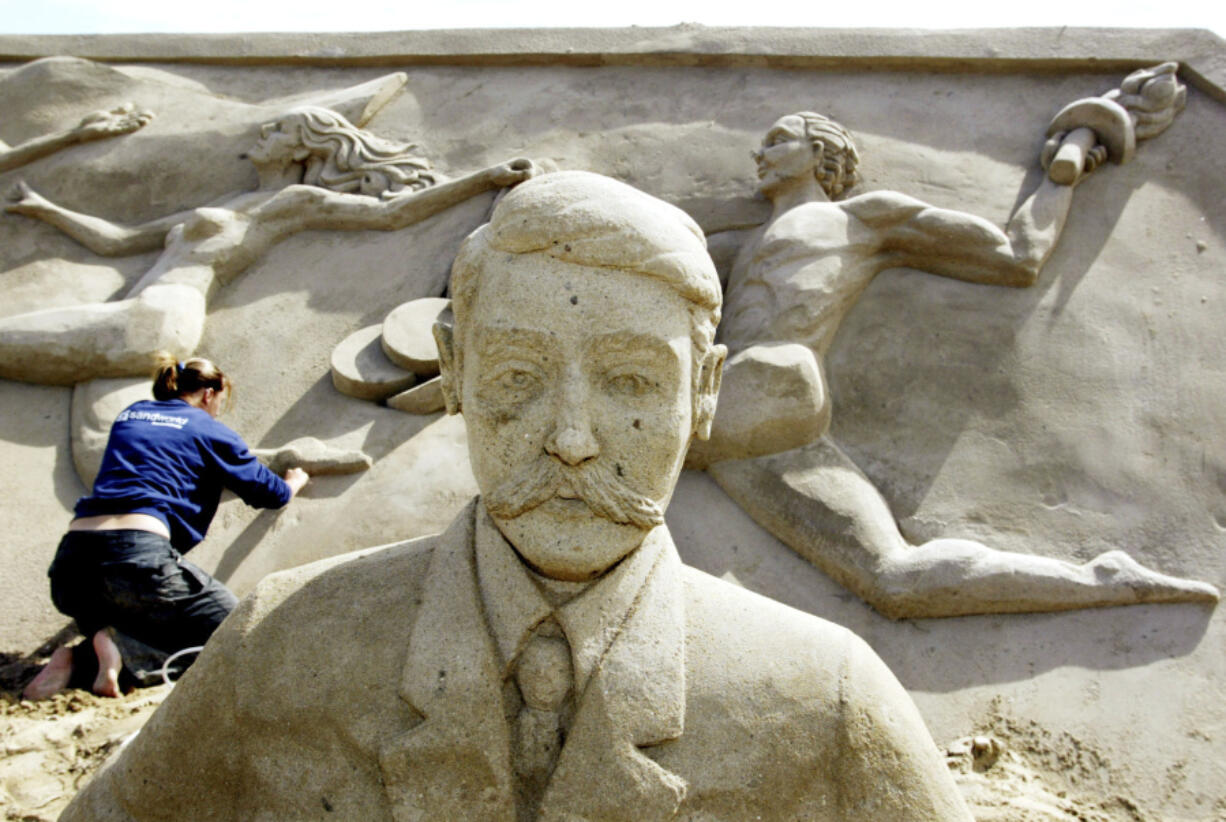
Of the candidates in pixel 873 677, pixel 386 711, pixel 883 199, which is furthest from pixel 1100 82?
pixel 386 711

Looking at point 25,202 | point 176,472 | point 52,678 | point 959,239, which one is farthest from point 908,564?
point 25,202

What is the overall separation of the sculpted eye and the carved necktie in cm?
44

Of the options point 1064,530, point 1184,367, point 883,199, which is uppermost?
point 883,199

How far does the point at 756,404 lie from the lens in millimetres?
4262

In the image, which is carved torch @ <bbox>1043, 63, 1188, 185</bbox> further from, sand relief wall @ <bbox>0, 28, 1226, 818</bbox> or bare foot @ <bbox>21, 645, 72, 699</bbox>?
bare foot @ <bbox>21, 645, 72, 699</bbox>

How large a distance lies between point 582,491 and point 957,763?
2.05 meters

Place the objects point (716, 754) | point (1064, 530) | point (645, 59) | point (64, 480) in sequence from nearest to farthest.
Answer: point (716, 754) < point (1064, 530) < point (64, 480) < point (645, 59)

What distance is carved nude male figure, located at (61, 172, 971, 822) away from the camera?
1972 mm

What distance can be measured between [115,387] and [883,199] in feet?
10.5

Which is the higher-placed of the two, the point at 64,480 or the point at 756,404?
the point at 756,404

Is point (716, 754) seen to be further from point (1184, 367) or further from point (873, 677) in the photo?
point (1184, 367)

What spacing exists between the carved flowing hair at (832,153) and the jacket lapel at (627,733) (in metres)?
3.36

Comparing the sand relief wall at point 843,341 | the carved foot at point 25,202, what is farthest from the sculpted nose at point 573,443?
the carved foot at point 25,202

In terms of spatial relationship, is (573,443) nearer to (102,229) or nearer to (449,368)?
(449,368)
